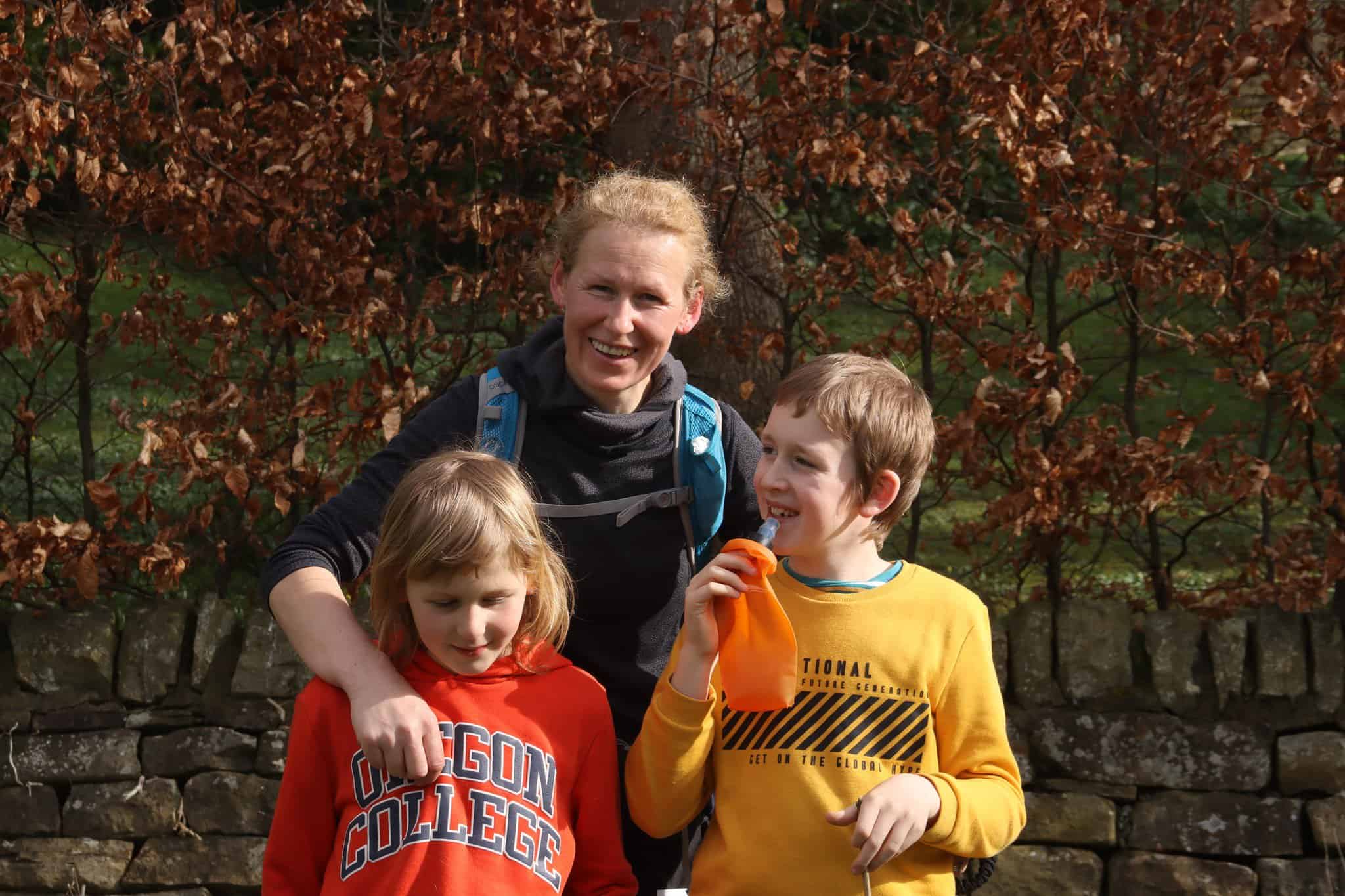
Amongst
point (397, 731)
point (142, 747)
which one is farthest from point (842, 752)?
point (142, 747)

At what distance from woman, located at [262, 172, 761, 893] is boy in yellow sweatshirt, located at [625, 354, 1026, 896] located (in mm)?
249

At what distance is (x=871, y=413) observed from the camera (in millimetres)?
2318

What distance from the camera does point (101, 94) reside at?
176 inches

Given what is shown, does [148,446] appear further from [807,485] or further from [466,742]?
[807,485]

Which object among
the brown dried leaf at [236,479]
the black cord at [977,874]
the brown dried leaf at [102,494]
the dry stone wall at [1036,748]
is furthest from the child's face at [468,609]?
the dry stone wall at [1036,748]

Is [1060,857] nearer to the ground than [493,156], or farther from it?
nearer to the ground

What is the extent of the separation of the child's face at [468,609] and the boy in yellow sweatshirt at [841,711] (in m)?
0.28

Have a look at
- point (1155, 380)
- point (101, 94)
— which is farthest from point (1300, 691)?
point (101, 94)

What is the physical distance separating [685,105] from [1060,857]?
2.46 metres

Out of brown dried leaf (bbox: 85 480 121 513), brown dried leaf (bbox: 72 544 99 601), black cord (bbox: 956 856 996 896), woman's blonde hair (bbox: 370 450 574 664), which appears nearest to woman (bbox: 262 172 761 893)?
woman's blonde hair (bbox: 370 450 574 664)

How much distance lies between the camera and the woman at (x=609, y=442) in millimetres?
2508

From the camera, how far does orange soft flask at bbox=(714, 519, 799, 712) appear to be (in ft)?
6.97

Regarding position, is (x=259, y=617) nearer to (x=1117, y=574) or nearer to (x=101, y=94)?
(x=101, y=94)

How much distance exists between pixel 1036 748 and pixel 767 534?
7.63 ft
